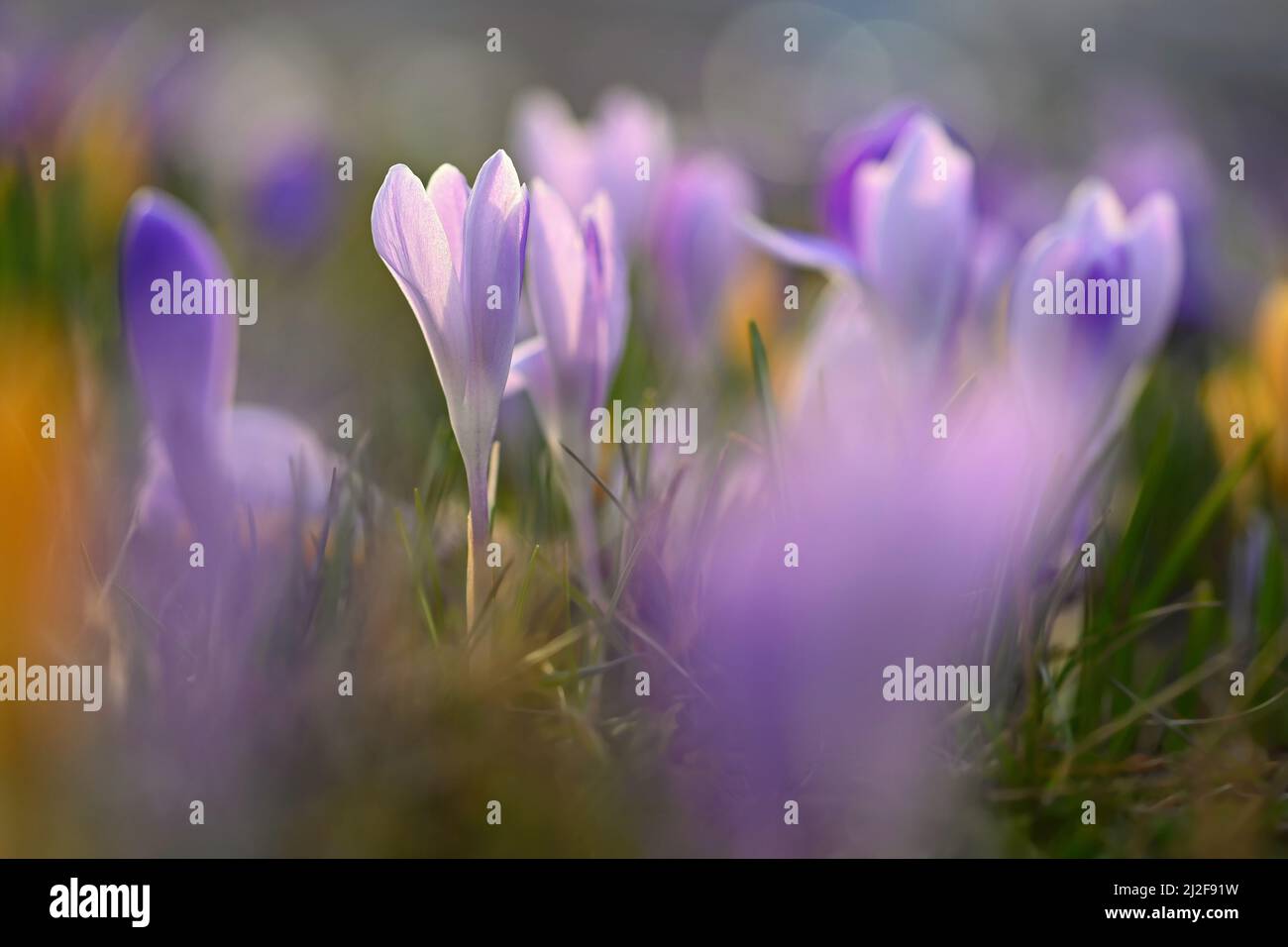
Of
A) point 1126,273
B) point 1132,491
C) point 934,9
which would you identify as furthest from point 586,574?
point 934,9

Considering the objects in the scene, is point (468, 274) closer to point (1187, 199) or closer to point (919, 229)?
point (919, 229)

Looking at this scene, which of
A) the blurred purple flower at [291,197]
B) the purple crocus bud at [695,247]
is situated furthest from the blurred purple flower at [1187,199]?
the blurred purple flower at [291,197]

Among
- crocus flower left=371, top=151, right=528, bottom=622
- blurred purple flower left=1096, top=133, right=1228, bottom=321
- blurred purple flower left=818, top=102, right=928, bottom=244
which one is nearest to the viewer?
crocus flower left=371, top=151, right=528, bottom=622

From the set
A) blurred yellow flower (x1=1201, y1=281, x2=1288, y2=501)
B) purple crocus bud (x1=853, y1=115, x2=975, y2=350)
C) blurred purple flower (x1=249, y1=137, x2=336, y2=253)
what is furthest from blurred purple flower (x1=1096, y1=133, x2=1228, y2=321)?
blurred purple flower (x1=249, y1=137, x2=336, y2=253)

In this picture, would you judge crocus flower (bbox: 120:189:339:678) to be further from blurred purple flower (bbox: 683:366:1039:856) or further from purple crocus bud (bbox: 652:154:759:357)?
purple crocus bud (bbox: 652:154:759:357)

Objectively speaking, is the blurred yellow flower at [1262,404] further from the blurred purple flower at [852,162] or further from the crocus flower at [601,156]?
the crocus flower at [601,156]

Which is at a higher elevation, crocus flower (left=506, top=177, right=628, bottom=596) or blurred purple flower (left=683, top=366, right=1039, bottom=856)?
crocus flower (left=506, top=177, right=628, bottom=596)

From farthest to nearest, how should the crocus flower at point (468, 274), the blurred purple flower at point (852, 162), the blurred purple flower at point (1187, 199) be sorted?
the blurred purple flower at point (1187, 199) < the blurred purple flower at point (852, 162) < the crocus flower at point (468, 274)
